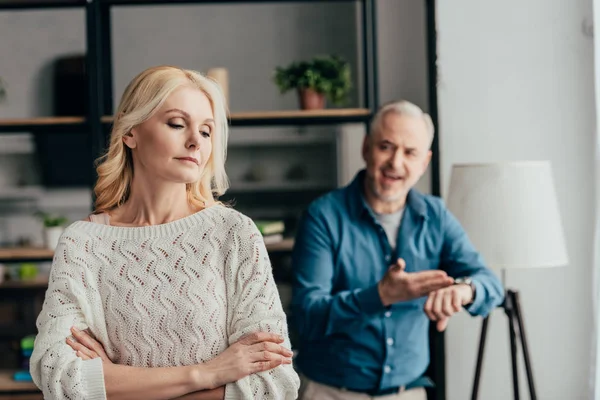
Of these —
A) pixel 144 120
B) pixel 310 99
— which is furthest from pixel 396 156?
pixel 144 120

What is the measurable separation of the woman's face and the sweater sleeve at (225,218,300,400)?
0.52 feet

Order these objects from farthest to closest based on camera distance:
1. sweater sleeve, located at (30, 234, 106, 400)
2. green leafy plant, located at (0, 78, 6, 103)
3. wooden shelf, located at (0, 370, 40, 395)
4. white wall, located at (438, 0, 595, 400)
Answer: green leafy plant, located at (0, 78, 6, 103), wooden shelf, located at (0, 370, 40, 395), white wall, located at (438, 0, 595, 400), sweater sleeve, located at (30, 234, 106, 400)

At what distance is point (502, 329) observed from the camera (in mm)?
3195

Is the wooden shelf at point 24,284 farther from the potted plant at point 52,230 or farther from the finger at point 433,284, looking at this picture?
the finger at point 433,284

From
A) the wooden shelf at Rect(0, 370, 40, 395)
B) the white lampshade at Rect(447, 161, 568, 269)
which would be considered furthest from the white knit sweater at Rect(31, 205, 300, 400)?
the wooden shelf at Rect(0, 370, 40, 395)

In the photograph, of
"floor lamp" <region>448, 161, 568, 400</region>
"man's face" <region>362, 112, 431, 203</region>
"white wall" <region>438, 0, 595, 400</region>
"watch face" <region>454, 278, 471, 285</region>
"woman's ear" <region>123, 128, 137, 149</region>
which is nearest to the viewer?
"woman's ear" <region>123, 128, 137, 149</region>

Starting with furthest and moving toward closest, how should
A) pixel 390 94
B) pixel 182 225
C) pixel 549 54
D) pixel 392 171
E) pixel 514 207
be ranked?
pixel 390 94
pixel 549 54
pixel 514 207
pixel 392 171
pixel 182 225

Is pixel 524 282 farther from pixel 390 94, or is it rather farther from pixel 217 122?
pixel 217 122

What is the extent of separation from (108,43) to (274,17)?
793 millimetres

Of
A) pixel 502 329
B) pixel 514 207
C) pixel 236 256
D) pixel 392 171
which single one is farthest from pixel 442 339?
pixel 236 256

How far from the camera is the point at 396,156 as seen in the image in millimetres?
2365

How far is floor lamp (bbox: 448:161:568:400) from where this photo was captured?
8.48 ft

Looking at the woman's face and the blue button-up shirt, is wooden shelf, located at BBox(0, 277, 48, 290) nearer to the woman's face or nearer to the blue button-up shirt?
the blue button-up shirt

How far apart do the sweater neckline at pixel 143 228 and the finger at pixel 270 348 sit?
0.85ft
